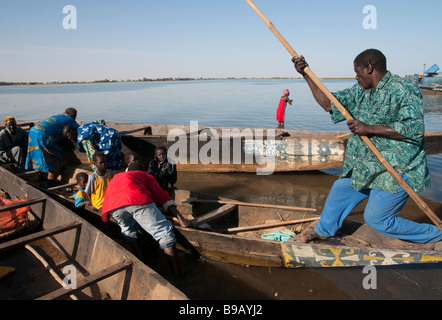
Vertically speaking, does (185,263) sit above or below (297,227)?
below

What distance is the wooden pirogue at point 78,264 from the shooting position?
2.16m

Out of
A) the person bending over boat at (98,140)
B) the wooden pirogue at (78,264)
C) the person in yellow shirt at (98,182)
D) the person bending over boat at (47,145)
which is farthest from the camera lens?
the person bending over boat at (47,145)

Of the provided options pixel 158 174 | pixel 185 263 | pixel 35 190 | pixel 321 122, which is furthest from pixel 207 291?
pixel 321 122

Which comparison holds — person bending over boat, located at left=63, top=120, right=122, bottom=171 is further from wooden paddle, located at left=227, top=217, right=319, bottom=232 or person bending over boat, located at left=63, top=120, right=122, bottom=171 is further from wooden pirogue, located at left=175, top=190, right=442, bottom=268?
wooden paddle, located at left=227, top=217, right=319, bottom=232

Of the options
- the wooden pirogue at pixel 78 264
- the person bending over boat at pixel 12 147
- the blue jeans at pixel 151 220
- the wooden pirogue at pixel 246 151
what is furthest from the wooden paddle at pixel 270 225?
the person bending over boat at pixel 12 147

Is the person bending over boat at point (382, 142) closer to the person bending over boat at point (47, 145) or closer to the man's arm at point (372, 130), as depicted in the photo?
the man's arm at point (372, 130)

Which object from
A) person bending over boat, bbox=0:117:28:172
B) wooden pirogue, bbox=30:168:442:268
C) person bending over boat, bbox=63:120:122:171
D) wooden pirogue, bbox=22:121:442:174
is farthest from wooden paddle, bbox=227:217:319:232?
person bending over boat, bbox=0:117:28:172

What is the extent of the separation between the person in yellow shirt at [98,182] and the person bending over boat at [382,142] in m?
2.64

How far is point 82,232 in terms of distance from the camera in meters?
3.04

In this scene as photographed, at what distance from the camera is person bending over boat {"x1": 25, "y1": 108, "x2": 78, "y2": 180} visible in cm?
546

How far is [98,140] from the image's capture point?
15.9ft
